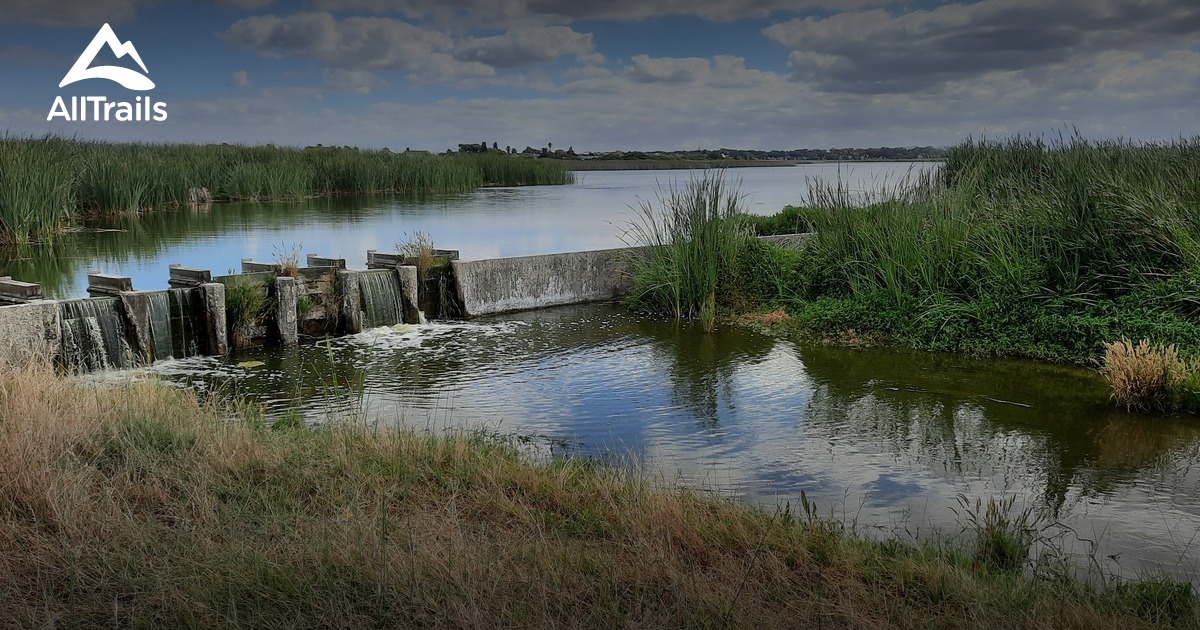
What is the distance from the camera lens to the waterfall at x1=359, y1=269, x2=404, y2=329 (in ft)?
39.4

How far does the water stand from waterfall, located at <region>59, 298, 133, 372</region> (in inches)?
118

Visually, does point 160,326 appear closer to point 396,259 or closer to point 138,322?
point 138,322

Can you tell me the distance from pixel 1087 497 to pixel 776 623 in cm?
346

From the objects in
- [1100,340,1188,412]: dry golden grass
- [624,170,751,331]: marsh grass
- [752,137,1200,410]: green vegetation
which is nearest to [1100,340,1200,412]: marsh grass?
[1100,340,1188,412]: dry golden grass

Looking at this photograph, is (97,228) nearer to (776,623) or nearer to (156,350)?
(156,350)

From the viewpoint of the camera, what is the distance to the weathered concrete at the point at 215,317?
1048cm

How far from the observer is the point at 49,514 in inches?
167

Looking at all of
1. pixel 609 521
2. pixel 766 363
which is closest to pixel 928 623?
pixel 609 521

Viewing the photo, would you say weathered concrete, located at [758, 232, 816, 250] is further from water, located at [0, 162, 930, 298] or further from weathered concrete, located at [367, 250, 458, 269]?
weathered concrete, located at [367, 250, 458, 269]

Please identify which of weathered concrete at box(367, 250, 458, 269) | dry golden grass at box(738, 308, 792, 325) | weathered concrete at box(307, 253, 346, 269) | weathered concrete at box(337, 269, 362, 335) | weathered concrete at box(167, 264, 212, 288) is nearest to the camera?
→ weathered concrete at box(167, 264, 212, 288)

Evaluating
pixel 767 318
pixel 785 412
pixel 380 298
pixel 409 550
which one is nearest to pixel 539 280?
pixel 380 298

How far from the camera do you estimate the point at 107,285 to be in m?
10.3

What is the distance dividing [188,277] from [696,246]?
647 centimetres

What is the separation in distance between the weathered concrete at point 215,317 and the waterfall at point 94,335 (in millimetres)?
894
